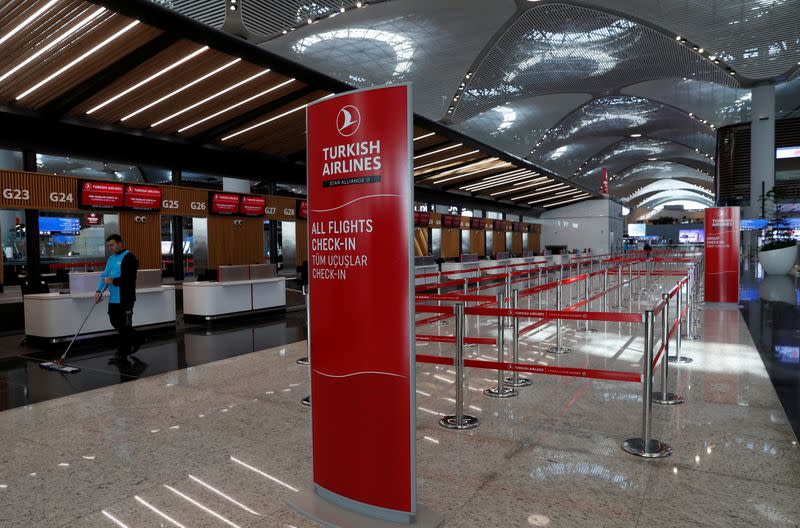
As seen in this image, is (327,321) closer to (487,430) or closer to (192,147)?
(487,430)

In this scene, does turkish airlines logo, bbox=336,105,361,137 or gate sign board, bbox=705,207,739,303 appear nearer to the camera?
turkish airlines logo, bbox=336,105,361,137

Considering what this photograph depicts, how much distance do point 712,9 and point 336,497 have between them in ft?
78.8

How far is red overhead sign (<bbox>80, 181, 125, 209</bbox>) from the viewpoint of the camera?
12305mm

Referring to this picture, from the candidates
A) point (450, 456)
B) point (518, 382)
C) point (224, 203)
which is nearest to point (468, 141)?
point (224, 203)

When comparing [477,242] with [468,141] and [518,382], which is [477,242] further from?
[518,382]

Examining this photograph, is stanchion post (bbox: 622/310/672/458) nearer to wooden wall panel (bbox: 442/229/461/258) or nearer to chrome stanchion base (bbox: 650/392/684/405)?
chrome stanchion base (bbox: 650/392/684/405)

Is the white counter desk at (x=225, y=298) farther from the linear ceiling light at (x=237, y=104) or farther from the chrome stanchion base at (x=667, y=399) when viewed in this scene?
the chrome stanchion base at (x=667, y=399)

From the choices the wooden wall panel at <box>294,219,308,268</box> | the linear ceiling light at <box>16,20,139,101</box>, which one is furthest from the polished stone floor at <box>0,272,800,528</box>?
the wooden wall panel at <box>294,219,308,268</box>

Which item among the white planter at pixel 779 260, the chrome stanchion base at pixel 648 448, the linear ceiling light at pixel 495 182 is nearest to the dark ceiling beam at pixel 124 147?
the chrome stanchion base at pixel 648 448

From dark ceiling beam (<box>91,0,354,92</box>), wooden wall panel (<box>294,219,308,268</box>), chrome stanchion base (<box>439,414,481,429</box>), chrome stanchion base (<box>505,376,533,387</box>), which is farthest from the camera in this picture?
wooden wall panel (<box>294,219,308,268</box>)

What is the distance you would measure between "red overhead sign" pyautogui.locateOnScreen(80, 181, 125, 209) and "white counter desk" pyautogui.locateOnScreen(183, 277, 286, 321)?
3.46 m

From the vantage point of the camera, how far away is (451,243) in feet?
104

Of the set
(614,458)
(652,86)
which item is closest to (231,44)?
(614,458)

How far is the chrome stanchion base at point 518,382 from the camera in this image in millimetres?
5896
